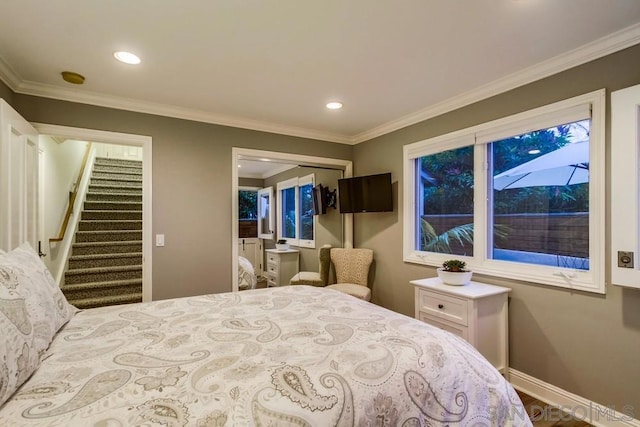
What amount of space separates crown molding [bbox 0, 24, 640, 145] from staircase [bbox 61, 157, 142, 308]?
2180 mm

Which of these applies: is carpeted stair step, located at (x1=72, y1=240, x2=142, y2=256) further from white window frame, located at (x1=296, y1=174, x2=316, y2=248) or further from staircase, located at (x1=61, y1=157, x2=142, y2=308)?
white window frame, located at (x1=296, y1=174, x2=316, y2=248)

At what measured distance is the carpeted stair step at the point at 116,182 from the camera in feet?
17.4

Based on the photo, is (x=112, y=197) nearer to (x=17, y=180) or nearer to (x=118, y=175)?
(x=118, y=175)

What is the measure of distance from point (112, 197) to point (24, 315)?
4818mm

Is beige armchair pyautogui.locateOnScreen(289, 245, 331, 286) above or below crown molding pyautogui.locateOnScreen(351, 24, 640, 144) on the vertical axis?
below

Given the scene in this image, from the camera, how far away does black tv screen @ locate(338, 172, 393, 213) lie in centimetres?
350

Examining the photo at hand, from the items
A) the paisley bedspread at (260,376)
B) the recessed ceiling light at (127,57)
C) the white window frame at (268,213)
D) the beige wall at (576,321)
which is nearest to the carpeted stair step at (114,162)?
the white window frame at (268,213)

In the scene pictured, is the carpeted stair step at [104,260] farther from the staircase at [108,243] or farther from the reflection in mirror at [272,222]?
the reflection in mirror at [272,222]

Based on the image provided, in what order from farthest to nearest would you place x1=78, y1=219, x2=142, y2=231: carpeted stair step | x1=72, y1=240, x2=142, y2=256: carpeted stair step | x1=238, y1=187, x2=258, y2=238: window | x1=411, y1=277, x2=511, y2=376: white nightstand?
x1=238, y1=187, x2=258, y2=238: window → x1=78, y1=219, x2=142, y2=231: carpeted stair step → x1=72, y1=240, x2=142, y2=256: carpeted stair step → x1=411, y1=277, x2=511, y2=376: white nightstand

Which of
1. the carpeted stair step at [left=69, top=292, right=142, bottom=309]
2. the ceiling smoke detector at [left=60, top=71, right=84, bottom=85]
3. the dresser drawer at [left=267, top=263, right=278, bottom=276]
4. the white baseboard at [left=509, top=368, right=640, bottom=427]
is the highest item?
the ceiling smoke detector at [left=60, top=71, right=84, bottom=85]

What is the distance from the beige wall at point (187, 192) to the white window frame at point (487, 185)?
6.45ft

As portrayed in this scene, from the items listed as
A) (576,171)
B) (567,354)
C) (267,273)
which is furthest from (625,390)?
(267,273)

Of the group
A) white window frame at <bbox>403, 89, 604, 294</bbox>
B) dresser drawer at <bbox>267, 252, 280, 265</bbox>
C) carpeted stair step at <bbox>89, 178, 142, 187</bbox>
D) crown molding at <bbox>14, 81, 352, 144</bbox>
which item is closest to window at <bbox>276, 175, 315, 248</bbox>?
dresser drawer at <bbox>267, 252, 280, 265</bbox>

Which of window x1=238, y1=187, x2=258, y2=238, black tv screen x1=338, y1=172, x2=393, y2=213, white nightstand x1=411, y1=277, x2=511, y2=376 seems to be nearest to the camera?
white nightstand x1=411, y1=277, x2=511, y2=376
